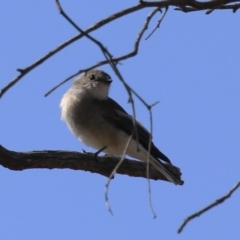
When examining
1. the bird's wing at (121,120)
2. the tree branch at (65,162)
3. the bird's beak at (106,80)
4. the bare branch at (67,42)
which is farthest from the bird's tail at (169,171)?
the bare branch at (67,42)

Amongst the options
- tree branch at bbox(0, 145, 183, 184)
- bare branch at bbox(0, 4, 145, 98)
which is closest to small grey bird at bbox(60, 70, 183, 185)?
tree branch at bbox(0, 145, 183, 184)

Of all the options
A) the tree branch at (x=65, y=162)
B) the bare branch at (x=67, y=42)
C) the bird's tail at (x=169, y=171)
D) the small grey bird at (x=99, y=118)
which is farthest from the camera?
the small grey bird at (x=99, y=118)

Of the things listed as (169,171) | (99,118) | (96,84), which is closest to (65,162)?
(169,171)

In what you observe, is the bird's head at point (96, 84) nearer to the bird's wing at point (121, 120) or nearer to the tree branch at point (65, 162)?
the bird's wing at point (121, 120)

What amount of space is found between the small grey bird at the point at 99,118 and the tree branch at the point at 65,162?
94 cm

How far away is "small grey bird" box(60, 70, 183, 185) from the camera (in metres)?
8.16

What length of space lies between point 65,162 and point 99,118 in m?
2.45

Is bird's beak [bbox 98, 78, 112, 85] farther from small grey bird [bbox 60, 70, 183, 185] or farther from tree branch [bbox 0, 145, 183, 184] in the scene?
tree branch [bbox 0, 145, 183, 184]

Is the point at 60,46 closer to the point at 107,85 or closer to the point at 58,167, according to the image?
the point at 58,167

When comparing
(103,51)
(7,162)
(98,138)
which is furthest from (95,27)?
(98,138)

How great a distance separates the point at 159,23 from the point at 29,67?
2172 millimetres

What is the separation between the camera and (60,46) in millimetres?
2957

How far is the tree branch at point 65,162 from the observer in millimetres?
5785

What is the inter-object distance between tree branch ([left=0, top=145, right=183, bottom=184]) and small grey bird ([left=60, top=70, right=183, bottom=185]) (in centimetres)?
94
